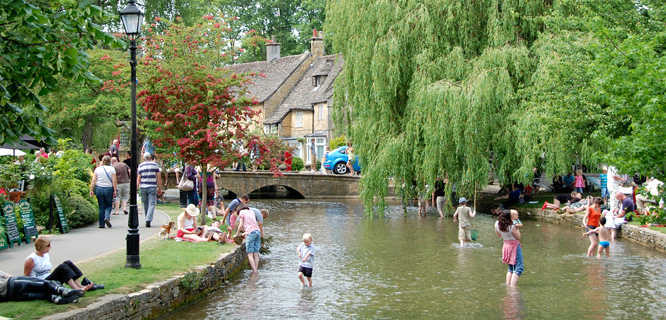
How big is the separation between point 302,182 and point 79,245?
A: 27.7 m

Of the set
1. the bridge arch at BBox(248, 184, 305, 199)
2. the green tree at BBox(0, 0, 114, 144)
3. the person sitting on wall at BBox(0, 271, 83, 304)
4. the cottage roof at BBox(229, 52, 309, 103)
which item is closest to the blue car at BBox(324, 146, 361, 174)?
the bridge arch at BBox(248, 184, 305, 199)

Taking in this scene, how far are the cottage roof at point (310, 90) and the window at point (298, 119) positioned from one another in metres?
0.54

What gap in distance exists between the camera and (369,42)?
87.7 feet

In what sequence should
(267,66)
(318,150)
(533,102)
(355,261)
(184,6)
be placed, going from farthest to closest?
(267,66), (318,150), (184,6), (533,102), (355,261)

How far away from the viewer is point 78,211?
19.2 meters

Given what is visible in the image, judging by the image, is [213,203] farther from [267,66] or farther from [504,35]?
[267,66]

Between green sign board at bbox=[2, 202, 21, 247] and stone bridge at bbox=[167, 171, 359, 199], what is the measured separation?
26.9 metres

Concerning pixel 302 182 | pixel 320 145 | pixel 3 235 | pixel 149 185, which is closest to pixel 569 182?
pixel 302 182

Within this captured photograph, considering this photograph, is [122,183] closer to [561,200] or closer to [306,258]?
[306,258]

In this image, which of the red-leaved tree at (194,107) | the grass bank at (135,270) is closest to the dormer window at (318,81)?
the red-leaved tree at (194,107)

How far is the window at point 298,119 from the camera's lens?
5750cm

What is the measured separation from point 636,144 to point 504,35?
1408 cm

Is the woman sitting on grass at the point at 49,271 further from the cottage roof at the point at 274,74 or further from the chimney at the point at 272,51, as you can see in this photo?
the chimney at the point at 272,51

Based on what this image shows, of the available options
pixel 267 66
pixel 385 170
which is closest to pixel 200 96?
pixel 385 170
